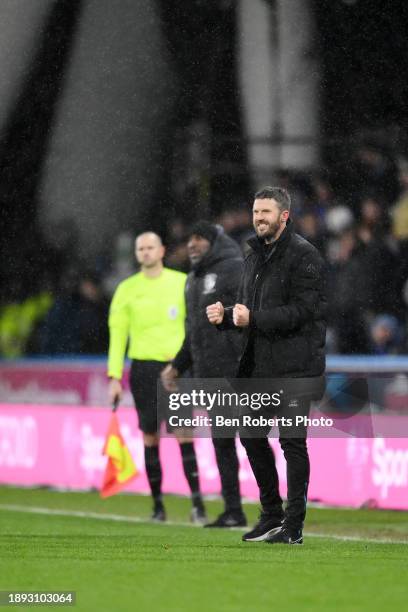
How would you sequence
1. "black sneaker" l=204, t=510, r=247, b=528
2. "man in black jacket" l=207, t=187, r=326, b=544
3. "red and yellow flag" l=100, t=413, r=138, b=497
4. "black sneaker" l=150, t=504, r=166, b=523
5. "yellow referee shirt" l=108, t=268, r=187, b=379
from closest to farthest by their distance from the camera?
"man in black jacket" l=207, t=187, r=326, b=544 → "black sneaker" l=204, t=510, r=247, b=528 → "black sneaker" l=150, t=504, r=166, b=523 → "yellow referee shirt" l=108, t=268, r=187, b=379 → "red and yellow flag" l=100, t=413, r=138, b=497

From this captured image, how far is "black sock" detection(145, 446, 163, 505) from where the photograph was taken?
1155cm

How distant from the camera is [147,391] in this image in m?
11.5

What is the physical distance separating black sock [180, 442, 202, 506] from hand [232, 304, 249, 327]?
3459mm

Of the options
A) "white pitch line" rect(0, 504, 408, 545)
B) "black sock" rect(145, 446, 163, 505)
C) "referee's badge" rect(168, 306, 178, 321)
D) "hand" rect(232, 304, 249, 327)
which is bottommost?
"white pitch line" rect(0, 504, 408, 545)

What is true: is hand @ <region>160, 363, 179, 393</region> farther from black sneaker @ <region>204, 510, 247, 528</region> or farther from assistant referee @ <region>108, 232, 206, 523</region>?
black sneaker @ <region>204, 510, 247, 528</region>

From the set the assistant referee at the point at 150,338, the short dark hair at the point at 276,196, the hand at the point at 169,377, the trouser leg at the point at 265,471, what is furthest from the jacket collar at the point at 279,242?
the assistant referee at the point at 150,338

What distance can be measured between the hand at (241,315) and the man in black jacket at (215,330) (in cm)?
229

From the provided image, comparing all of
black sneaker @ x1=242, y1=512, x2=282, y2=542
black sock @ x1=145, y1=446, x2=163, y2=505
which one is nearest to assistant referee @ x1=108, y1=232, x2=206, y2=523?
black sock @ x1=145, y1=446, x2=163, y2=505

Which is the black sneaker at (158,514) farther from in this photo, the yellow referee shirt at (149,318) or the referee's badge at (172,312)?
the referee's badge at (172,312)

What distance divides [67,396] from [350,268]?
3.03m

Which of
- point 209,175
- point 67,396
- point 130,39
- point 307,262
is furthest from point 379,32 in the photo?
point 307,262

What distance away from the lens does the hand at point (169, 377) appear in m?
10.9

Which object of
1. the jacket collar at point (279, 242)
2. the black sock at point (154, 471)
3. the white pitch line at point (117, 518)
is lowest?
the white pitch line at point (117, 518)

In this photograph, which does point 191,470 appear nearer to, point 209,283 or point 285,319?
point 209,283
